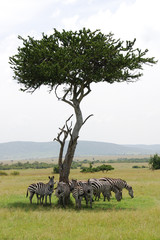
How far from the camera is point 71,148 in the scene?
21.1m

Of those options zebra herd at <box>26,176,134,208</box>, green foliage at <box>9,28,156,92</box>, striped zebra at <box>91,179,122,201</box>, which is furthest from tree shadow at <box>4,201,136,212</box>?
green foliage at <box>9,28,156,92</box>

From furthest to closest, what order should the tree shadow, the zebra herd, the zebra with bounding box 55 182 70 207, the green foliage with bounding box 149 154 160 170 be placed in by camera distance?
the green foliage with bounding box 149 154 160 170
the zebra with bounding box 55 182 70 207
the zebra herd
the tree shadow

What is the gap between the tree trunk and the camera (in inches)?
819

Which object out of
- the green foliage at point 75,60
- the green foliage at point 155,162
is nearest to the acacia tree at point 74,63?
the green foliage at point 75,60

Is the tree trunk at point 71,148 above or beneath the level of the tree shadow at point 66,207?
above

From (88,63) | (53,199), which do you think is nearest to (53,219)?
(53,199)

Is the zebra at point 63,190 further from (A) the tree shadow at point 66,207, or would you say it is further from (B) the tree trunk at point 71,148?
(B) the tree trunk at point 71,148

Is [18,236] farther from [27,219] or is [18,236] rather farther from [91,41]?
[91,41]

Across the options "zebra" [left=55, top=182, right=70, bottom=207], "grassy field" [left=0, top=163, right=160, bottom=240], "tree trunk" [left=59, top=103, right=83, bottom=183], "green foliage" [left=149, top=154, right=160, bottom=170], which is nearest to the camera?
"grassy field" [left=0, top=163, right=160, bottom=240]

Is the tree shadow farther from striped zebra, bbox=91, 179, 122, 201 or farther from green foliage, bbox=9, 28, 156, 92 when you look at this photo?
green foliage, bbox=9, 28, 156, 92

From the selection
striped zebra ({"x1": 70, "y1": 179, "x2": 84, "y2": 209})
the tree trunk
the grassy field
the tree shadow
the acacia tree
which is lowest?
the tree shadow

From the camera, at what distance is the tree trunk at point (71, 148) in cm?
2079

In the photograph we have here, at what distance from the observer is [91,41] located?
68.7 ft

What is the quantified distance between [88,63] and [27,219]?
12.0 metres
